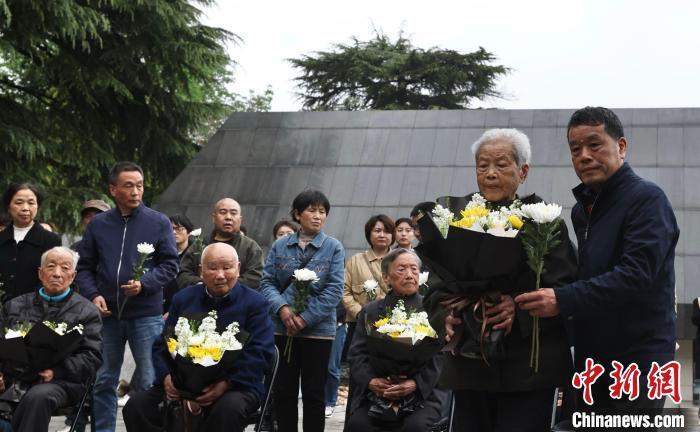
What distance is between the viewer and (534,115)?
44.4 ft

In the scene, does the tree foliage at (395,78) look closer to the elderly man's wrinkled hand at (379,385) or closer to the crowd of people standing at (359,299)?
the crowd of people standing at (359,299)

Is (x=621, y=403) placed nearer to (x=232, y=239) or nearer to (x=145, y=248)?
(x=145, y=248)

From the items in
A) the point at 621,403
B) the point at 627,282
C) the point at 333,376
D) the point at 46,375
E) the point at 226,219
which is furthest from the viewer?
the point at 333,376

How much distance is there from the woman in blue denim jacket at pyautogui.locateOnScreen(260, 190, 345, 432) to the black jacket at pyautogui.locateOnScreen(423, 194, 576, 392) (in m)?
3.13

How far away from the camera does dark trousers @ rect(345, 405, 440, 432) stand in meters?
5.98

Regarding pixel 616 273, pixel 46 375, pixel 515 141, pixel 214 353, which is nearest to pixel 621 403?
pixel 616 273

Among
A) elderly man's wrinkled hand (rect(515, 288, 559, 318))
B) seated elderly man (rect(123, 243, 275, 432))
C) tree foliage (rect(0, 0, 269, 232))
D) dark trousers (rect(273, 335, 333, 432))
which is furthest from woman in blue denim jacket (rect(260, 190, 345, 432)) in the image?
tree foliage (rect(0, 0, 269, 232))

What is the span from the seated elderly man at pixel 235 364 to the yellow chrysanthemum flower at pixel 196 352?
341 mm

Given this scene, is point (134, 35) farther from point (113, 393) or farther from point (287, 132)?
point (113, 393)

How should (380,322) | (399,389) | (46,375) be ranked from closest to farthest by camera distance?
1. (399,389)
2. (380,322)
3. (46,375)

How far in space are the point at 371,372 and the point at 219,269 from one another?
120 centimetres

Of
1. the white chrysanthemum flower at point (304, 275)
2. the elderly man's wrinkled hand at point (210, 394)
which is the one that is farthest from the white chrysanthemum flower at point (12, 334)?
the white chrysanthemum flower at point (304, 275)

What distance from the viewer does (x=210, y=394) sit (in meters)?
5.77

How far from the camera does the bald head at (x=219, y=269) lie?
6.19 metres
